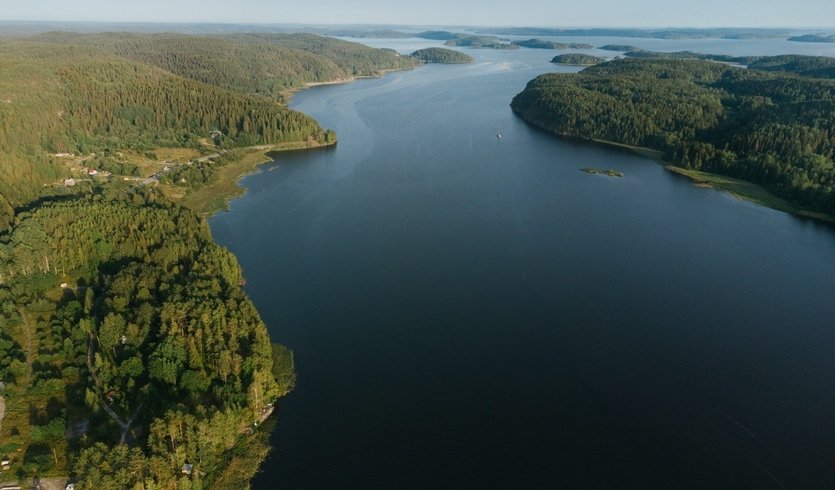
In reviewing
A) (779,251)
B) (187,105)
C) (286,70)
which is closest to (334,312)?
(779,251)

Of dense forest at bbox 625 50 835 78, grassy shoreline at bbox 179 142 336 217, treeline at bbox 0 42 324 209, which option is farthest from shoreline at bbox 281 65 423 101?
dense forest at bbox 625 50 835 78

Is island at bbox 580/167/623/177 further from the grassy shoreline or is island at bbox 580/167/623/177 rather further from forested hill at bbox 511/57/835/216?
the grassy shoreline

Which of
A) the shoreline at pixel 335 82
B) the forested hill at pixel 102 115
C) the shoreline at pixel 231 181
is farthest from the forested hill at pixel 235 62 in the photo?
the shoreline at pixel 231 181

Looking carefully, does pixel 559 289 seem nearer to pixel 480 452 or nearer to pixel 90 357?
pixel 480 452

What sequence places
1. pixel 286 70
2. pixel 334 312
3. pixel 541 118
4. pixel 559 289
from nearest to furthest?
pixel 334 312 < pixel 559 289 < pixel 541 118 < pixel 286 70

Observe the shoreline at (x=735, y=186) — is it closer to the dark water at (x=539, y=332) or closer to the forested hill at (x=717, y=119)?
the forested hill at (x=717, y=119)

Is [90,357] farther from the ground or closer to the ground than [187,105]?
closer to the ground

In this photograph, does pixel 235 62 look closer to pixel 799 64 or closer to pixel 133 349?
pixel 133 349
